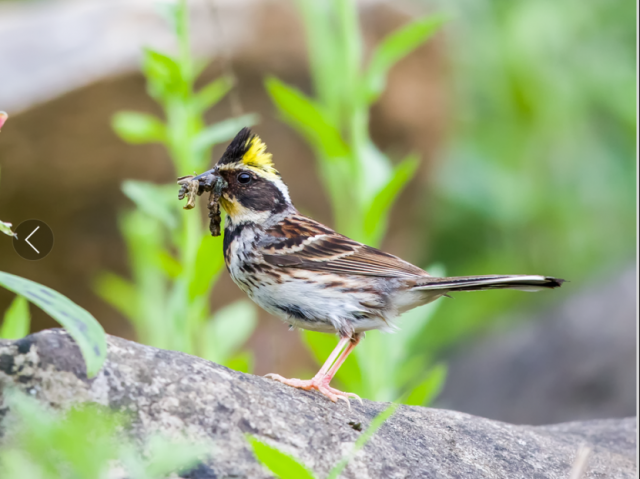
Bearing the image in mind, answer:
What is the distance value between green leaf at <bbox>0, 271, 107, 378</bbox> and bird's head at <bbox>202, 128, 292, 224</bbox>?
1.64 m

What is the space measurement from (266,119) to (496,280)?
4023mm

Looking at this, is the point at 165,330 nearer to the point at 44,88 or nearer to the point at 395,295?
the point at 395,295

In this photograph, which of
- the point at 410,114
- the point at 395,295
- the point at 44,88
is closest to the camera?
the point at 395,295

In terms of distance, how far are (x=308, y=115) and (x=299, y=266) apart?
0.65m

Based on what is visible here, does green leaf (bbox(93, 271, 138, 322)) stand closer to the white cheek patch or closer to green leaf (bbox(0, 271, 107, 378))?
the white cheek patch

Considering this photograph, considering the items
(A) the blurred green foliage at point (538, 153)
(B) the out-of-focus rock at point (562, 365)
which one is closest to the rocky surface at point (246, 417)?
(B) the out-of-focus rock at point (562, 365)

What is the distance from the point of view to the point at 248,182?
3.52m

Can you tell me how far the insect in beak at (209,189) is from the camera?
3205mm

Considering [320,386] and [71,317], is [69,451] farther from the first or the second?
[320,386]

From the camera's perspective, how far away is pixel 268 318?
22.5ft

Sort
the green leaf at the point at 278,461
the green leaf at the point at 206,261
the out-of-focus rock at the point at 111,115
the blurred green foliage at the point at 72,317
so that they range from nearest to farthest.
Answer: the green leaf at the point at 278,461
the blurred green foliage at the point at 72,317
the green leaf at the point at 206,261
the out-of-focus rock at the point at 111,115

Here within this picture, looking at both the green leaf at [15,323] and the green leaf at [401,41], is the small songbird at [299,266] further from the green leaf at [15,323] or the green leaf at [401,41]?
the green leaf at [15,323]

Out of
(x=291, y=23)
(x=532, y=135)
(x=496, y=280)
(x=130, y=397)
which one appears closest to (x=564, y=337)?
(x=532, y=135)

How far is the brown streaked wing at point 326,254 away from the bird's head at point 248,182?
117 millimetres
